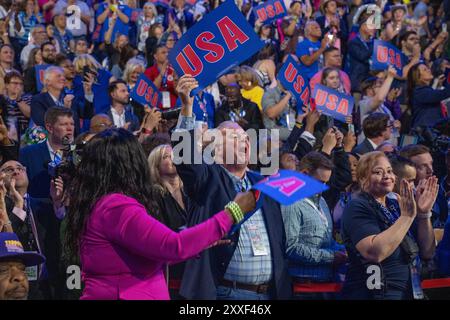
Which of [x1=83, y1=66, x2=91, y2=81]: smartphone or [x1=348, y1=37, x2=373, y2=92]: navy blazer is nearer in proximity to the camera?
[x1=83, y1=66, x2=91, y2=81]: smartphone

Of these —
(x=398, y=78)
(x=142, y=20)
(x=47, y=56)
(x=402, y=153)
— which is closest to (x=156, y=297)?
(x=402, y=153)

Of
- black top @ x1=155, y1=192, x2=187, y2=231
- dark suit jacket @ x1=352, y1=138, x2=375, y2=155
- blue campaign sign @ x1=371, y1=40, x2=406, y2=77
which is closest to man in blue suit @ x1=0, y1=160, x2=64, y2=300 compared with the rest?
black top @ x1=155, y1=192, x2=187, y2=231

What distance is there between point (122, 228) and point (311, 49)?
899 centimetres

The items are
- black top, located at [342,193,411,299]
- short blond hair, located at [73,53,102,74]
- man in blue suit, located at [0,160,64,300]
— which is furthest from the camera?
short blond hair, located at [73,53,102,74]

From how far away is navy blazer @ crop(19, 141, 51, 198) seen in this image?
271 inches

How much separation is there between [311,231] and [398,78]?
245 inches

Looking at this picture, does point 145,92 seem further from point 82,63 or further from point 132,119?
point 82,63

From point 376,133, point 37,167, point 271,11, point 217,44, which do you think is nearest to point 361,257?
point 217,44

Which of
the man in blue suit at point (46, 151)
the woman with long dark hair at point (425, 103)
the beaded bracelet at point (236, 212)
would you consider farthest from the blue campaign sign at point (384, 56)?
the beaded bracelet at point (236, 212)

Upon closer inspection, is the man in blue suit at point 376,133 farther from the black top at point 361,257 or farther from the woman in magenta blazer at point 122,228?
the woman in magenta blazer at point 122,228

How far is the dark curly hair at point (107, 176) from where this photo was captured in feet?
12.4

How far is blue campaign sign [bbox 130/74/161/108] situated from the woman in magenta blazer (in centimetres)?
462

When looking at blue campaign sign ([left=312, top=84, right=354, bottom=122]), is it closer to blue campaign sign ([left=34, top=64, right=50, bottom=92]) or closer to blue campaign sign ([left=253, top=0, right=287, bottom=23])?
blue campaign sign ([left=34, top=64, right=50, bottom=92])

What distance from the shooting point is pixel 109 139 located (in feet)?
12.6
